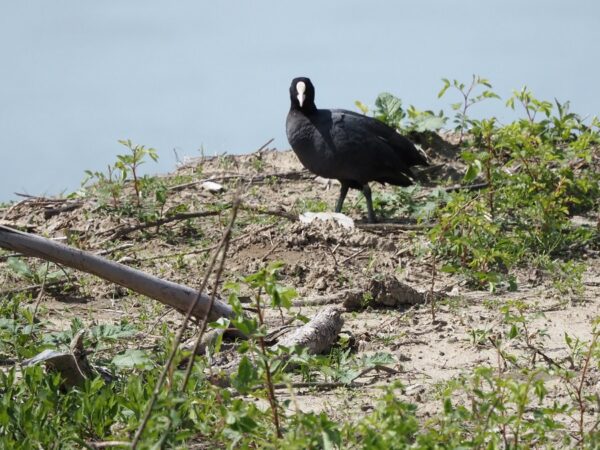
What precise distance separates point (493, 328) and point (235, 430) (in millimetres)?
2600

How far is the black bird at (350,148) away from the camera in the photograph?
29.7ft

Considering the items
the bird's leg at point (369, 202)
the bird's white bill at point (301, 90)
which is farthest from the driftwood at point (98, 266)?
the bird's white bill at point (301, 90)

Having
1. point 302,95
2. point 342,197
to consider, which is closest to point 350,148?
point 342,197

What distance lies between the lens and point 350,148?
908 cm

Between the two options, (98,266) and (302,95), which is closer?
(98,266)

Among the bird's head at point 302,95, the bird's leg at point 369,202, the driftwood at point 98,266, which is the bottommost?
the driftwood at point 98,266

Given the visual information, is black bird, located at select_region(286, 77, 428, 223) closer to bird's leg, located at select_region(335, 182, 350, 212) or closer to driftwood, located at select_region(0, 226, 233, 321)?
bird's leg, located at select_region(335, 182, 350, 212)

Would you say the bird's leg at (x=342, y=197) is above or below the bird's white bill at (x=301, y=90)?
below

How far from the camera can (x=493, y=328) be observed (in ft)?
18.6

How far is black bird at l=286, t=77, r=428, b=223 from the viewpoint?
906 cm

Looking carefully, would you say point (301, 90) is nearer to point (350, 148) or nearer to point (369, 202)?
point (350, 148)

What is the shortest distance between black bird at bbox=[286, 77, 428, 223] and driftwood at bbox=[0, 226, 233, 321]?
155 inches

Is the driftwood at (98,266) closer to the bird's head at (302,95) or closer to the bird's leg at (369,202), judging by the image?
the bird's leg at (369,202)

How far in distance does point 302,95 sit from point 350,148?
840 mm
